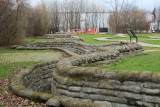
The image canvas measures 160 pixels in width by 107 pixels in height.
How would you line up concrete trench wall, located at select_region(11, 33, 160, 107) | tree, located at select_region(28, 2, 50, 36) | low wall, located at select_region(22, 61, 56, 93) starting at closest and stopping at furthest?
concrete trench wall, located at select_region(11, 33, 160, 107), low wall, located at select_region(22, 61, 56, 93), tree, located at select_region(28, 2, 50, 36)

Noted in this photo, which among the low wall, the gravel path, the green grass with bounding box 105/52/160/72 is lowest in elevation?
the low wall

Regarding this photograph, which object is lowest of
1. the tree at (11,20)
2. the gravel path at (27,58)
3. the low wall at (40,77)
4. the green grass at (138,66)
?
the low wall at (40,77)

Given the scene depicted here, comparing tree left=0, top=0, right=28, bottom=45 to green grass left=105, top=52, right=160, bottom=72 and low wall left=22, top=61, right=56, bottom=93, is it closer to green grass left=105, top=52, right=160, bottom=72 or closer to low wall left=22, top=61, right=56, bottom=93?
low wall left=22, top=61, right=56, bottom=93

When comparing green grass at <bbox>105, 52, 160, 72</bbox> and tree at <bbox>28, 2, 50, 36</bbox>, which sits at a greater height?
tree at <bbox>28, 2, 50, 36</bbox>

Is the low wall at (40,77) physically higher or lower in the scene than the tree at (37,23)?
lower

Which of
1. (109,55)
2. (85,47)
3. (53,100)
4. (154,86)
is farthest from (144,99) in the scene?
(85,47)

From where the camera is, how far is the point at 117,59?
25.7 feet

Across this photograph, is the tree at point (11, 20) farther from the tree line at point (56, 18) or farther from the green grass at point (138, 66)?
the green grass at point (138, 66)

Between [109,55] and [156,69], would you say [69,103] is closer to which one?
[156,69]

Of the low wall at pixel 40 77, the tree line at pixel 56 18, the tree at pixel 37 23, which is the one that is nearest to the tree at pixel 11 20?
the tree line at pixel 56 18

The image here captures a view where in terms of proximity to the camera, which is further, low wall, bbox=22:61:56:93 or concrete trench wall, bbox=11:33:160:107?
low wall, bbox=22:61:56:93

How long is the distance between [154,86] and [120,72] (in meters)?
0.76

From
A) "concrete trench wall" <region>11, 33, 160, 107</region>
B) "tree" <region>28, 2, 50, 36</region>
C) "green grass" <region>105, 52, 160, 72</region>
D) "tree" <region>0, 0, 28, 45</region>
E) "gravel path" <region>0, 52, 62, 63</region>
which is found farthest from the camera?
"tree" <region>28, 2, 50, 36</region>

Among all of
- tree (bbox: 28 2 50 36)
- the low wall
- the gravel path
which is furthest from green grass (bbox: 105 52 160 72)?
tree (bbox: 28 2 50 36)
